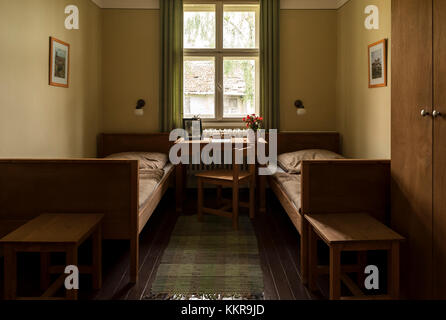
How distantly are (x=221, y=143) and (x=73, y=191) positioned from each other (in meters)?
1.64

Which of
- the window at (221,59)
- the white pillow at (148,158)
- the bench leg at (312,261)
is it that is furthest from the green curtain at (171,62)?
the bench leg at (312,261)

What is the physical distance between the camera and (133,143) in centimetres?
473

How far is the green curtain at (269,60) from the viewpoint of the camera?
4.66m

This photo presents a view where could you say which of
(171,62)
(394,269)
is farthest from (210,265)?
(171,62)

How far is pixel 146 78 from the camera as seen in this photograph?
4801 millimetres

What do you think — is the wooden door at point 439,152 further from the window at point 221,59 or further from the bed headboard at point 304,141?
the window at point 221,59

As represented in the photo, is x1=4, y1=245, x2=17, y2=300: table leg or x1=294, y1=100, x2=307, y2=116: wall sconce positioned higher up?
x1=294, y1=100, x2=307, y2=116: wall sconce

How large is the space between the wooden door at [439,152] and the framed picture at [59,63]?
10.5ft

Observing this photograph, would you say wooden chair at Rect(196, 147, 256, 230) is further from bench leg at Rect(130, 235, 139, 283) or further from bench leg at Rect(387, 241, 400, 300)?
bench leg at Rect(387, 241, 400, 300)

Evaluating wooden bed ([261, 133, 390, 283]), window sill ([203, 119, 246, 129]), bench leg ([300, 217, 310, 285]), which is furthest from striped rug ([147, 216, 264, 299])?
window sill ([203, 119, 246, 129])

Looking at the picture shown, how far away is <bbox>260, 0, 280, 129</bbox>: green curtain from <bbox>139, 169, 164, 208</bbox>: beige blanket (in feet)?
5.68

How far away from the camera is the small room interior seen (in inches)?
73.2

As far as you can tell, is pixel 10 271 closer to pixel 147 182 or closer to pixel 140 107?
pixel 147 182

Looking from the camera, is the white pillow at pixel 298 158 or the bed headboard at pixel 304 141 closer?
the white pillow at pixel 298 158
